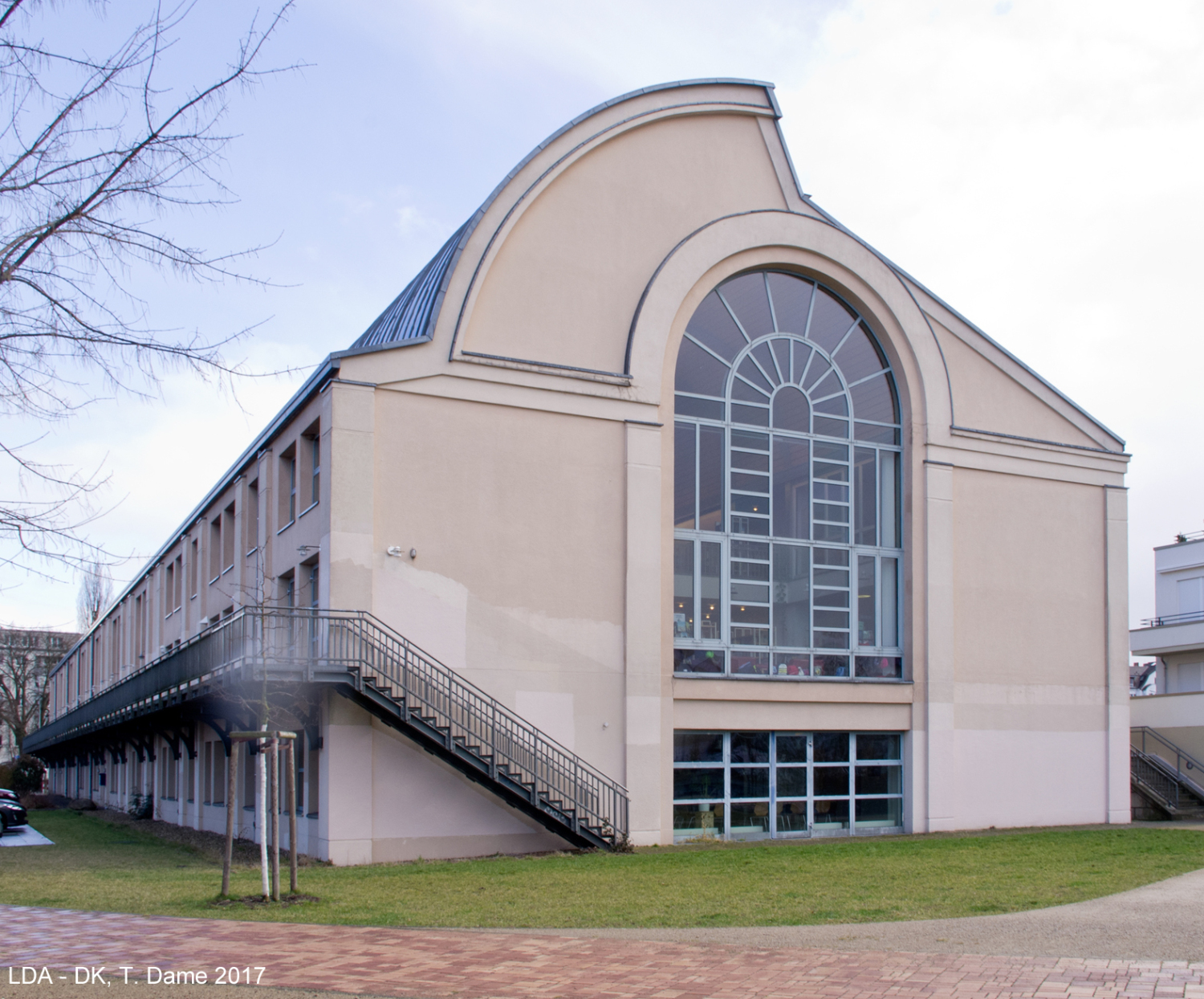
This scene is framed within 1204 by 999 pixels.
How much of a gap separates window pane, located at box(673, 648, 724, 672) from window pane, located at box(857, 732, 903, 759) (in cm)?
378

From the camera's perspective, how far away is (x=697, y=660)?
22.7 meters

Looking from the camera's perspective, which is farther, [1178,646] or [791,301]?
[1178,646]

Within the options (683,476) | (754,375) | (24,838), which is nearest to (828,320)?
(754,375)

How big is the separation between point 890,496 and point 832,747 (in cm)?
562

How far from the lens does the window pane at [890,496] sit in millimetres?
25406

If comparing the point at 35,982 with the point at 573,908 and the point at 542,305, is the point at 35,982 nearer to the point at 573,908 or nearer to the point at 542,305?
the point at 573,908

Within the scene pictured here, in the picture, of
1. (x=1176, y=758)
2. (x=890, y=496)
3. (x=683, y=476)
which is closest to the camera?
(x=683, y=476)

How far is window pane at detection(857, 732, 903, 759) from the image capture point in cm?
2431

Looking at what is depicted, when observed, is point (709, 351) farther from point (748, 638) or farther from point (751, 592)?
point (748, 638)

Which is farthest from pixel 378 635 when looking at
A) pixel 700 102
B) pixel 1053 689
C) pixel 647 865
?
pixel 1053 689

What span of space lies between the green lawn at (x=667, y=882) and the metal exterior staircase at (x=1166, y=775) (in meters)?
7.10

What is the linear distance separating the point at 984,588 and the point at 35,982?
847 inches

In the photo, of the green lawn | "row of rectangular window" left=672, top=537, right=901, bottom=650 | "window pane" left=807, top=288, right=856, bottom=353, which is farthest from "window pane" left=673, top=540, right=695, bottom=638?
"window pane" left=807, top=288, right=856, bottom=353

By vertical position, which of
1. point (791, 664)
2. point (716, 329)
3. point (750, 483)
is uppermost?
point (716, 329)
